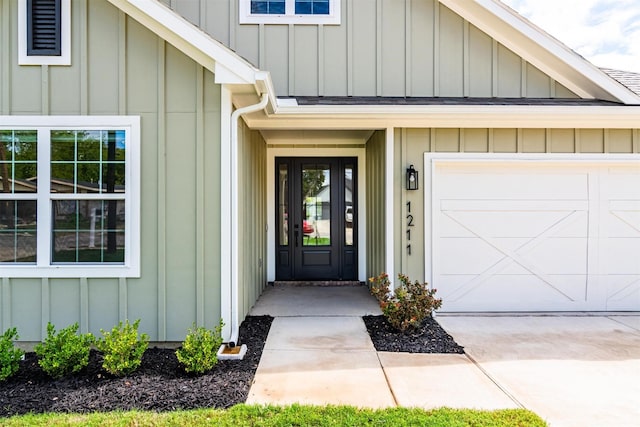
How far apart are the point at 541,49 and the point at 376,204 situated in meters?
3.29

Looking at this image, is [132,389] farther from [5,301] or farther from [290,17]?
[290,17]

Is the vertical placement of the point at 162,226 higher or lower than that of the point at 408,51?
lower

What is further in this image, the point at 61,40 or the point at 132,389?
the point at 61,40

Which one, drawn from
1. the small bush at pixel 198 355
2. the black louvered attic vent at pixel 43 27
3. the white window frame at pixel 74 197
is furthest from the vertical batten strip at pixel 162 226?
the black louvered attic vent at pixel 43 27

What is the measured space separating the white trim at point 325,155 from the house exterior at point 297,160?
0.03 m

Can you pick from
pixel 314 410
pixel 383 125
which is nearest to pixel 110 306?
pixel 314 410

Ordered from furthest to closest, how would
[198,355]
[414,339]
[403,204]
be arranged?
[403,204] < [414,339] < [198,355]

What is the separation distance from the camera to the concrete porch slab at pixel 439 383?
128 inches

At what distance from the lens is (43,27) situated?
4.27 m

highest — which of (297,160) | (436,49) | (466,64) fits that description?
(436,49)

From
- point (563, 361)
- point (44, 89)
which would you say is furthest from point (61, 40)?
point (563, 361)

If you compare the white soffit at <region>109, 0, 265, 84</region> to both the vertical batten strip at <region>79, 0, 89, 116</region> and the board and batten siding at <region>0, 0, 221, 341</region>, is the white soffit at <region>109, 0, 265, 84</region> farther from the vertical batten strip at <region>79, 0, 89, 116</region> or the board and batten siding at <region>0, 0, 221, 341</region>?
the vertical batten strip at <region>79, 0, 89, 116</region>

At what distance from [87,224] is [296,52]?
3.69m

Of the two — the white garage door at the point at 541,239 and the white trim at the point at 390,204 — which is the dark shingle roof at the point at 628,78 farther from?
the white trim at the point at 390,204
